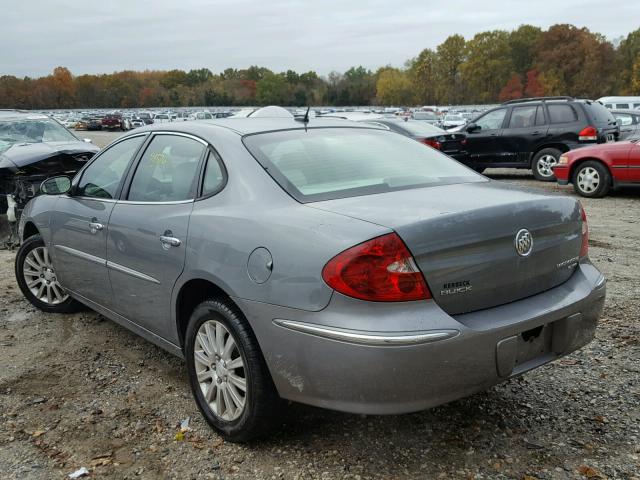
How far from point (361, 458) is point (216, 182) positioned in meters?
1.56

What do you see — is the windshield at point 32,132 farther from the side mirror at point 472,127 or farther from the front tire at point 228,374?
the side mirror at point 472,127

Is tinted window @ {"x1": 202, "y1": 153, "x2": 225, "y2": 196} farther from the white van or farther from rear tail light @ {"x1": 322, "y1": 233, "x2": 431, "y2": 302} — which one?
the white van

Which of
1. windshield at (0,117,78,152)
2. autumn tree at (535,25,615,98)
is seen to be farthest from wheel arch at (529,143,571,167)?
autumn tree at (535,25,615,98)

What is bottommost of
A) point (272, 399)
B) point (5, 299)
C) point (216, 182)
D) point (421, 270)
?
point (5, 299)

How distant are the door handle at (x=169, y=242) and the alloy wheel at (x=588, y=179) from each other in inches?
372

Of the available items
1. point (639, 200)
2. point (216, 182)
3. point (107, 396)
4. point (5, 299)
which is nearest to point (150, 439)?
point (107, 396)

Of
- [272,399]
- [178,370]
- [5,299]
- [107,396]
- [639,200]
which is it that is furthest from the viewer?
[639,200]

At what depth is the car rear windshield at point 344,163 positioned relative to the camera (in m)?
3.12

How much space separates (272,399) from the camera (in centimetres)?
288

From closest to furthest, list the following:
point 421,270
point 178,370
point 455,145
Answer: point 421,270, point 178,370, point 455,145

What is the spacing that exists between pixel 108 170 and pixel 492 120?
1153cm

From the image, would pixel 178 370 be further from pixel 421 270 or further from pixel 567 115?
pixel 567 115

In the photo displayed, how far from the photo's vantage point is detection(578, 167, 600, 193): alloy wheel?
10.9 metres

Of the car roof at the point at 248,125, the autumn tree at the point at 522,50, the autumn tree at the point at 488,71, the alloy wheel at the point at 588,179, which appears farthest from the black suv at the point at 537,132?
the autumn tree at the point at 522,50
